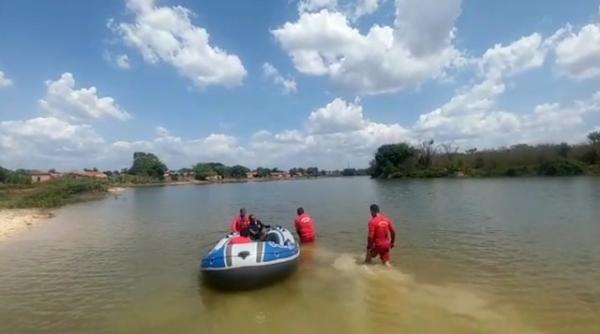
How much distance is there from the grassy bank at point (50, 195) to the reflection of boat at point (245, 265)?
32.8 meters

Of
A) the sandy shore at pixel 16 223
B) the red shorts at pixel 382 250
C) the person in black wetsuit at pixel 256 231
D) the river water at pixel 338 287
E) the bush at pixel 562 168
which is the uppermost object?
the bush at pixel 562 168

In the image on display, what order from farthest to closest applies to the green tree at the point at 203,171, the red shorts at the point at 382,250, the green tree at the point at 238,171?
the green tree at the point at 238,171 → the green tree at the point at 203,171 → the red shorts at the point at 382,250

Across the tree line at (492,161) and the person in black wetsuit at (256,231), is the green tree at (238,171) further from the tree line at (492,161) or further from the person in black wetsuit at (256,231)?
the person in black wetsuit at (256,231)

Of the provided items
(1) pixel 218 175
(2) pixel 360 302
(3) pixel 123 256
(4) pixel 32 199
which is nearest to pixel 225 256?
(2) pixel 360 302

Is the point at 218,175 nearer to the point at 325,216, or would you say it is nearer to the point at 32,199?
the point at 32,199

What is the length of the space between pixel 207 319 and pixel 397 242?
363 inches

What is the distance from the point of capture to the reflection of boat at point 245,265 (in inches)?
363

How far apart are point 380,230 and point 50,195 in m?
45.2

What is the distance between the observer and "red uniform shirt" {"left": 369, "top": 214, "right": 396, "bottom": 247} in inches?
404

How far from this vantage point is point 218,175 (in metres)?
155

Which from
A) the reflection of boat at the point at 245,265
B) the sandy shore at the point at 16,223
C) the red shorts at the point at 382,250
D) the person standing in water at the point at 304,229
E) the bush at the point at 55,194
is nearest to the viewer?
the reflection of boat at the point at 245,265

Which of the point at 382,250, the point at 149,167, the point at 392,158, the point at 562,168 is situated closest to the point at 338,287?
the point at 382,250

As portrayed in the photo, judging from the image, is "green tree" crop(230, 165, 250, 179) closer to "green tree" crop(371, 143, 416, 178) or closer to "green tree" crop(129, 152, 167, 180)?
"green tree" crop(129, 152, 167, 180)

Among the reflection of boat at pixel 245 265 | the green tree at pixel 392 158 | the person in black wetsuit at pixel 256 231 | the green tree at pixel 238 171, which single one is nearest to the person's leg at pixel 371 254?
the reflection of boat at pixel 245 265
